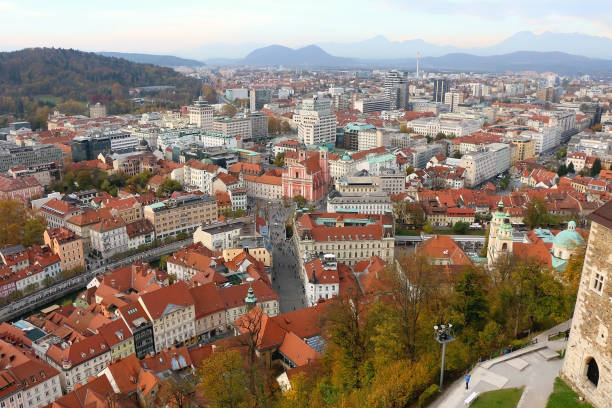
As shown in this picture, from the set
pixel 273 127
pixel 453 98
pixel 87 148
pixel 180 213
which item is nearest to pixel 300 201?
pixel 180 213

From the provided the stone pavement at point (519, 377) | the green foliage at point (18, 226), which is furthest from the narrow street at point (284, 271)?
the green foliage at point (18, 226)

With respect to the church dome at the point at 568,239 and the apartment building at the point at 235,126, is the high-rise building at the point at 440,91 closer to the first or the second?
the apartment building at the point at 235,126

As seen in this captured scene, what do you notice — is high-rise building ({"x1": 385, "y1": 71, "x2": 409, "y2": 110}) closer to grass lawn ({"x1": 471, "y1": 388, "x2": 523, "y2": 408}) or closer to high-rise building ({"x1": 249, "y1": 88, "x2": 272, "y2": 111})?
high-rise building ({"x1": 249, "y1": 88, "x2": 272, "y2": 111})

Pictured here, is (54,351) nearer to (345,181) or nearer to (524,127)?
(345,181)

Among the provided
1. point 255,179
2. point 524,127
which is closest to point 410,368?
point 255,179

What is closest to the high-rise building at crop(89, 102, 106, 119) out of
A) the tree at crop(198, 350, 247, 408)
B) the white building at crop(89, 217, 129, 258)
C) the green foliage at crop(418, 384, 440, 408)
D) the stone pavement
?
the white building at crop(89, 217, 129, 258)
